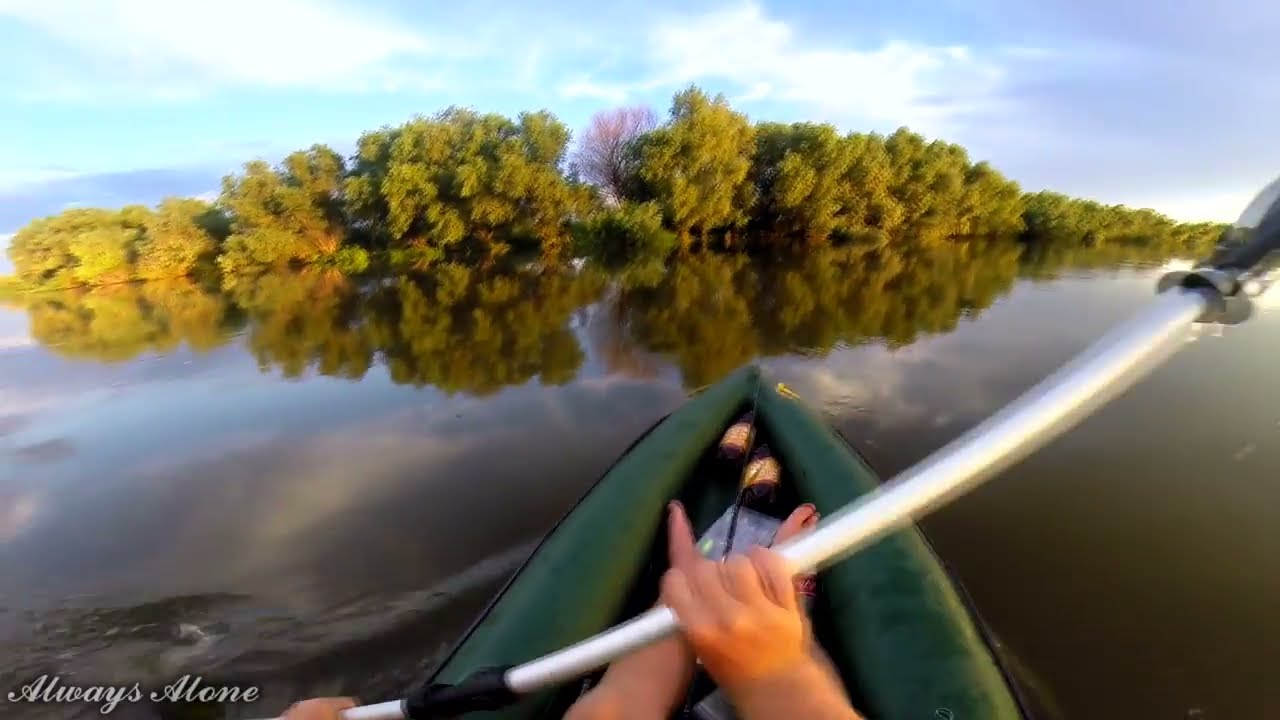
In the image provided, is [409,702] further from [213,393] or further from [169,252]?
[169,252]

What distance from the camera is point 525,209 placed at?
29453 millimetres

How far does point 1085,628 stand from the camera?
3.25 m

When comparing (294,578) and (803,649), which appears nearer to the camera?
(803,649)

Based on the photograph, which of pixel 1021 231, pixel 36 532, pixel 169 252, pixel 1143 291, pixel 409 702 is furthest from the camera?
pixel 1021 231

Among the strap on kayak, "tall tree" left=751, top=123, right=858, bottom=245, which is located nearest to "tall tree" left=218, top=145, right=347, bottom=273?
"tall tree" left=751, top=123, right=858, bottom=245

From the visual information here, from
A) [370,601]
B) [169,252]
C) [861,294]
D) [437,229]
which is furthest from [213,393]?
[169,252]

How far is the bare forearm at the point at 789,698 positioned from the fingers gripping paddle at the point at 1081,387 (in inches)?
11.0

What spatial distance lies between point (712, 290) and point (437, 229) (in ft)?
56.4

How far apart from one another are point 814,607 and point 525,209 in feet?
93.8

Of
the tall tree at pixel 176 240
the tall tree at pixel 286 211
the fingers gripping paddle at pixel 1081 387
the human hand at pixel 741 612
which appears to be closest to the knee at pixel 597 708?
the human hand at pixel 741 612

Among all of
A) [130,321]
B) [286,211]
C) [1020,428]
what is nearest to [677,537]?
[1020,428]

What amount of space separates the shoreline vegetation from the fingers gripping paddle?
78.9ft

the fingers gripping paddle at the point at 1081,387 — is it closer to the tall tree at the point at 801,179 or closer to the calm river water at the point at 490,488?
the calm river water at the point at 490,488

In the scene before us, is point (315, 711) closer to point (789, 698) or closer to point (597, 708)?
point (597, 708)
